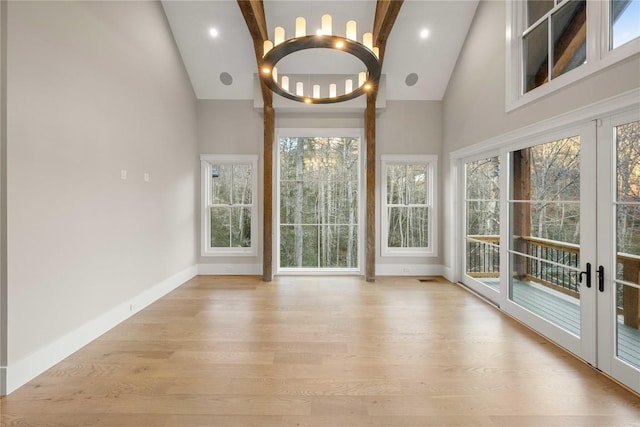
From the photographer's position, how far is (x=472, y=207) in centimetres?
424

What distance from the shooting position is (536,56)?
295 centimetres

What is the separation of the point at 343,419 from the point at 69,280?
2.49 meters

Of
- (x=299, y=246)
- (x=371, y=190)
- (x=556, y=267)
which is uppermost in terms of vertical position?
(x=371, y=190)

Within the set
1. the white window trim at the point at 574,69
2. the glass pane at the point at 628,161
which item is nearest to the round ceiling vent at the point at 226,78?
the white window trim at the point at 574,69

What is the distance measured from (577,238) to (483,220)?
155 centimetres

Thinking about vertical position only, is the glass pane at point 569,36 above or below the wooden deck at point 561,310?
above

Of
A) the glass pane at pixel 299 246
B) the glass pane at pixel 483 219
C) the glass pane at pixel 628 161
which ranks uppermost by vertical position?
the glass pane at pixel 628 161

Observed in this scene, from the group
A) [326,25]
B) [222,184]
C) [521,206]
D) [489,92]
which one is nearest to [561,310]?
[521,206]

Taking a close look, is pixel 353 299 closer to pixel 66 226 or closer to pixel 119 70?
pixel 66 226

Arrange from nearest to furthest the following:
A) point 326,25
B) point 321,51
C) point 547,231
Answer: point 326,25, point 547,231, point 321,51

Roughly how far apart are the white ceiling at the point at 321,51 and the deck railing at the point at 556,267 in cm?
278

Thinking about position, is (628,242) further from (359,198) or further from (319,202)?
(319,202)

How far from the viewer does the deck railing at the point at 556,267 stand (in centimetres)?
202

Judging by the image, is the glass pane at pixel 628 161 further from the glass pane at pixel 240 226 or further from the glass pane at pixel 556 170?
the glass pane at pixel 240 226
